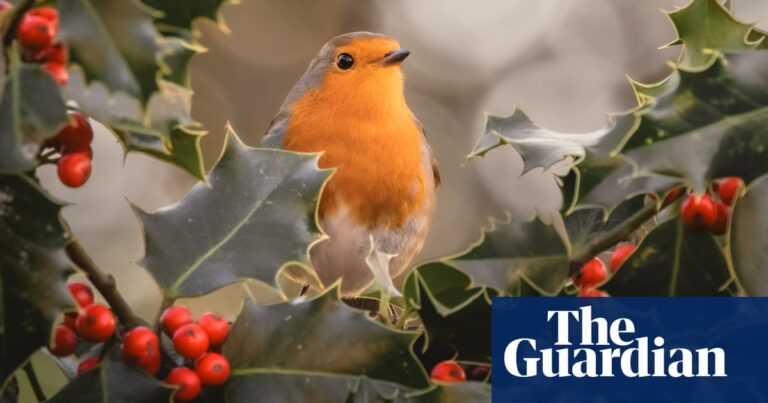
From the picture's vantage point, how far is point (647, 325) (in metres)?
1.00

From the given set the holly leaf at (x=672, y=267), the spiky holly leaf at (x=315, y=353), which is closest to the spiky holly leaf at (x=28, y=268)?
the spiky holly leaf at (x=315, y=353)

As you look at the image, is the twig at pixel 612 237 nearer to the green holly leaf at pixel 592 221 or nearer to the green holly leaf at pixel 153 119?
the green holly leaf at pixel 592 221

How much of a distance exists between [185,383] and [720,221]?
0.58 m

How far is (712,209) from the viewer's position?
1031 millimetres

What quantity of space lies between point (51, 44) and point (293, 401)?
395 millimetres

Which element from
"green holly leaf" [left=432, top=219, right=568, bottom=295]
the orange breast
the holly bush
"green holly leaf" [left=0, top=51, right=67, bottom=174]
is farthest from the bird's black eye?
"green holly leaf" [left=0, top=51, right=67, bottom=174]

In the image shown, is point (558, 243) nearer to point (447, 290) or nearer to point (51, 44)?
point (447, 290)

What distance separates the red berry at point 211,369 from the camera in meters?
0.96

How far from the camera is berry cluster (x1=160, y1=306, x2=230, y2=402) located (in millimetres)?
952

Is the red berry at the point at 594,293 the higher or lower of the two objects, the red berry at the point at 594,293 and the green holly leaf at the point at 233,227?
the lower

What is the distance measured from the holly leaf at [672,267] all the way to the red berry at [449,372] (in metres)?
0.18

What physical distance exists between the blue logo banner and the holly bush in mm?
21

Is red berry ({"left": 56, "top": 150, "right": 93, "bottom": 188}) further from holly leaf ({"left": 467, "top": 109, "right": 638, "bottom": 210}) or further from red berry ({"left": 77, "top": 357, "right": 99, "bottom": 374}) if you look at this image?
holly leaf ({"left": 467, "top": 109, "right": 638, "bottom": 210})

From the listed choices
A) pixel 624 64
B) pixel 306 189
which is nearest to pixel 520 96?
pixel 624 64
